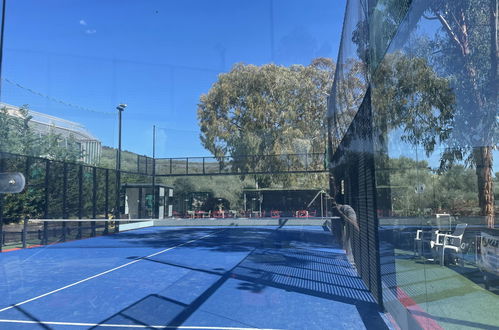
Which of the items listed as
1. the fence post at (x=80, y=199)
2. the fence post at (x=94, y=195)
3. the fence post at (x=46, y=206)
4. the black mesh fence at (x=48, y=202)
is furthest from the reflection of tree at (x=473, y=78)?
the fence post at (x=94, y=195)

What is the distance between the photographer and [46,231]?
13500 mm

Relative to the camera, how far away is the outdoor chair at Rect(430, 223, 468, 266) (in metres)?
5.28

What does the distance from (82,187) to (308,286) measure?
12.4m

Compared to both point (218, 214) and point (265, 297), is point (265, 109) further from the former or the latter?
point (265, 297)

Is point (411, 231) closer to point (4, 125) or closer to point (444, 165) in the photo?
point (444, 165)

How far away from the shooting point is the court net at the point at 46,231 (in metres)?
12.6

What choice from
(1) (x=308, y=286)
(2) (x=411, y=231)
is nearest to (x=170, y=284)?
(1) (x=308, y=286)

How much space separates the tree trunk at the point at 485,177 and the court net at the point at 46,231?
36.2 ft

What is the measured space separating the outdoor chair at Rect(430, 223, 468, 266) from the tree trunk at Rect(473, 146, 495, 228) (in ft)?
6.25

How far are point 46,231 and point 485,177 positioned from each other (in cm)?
1448

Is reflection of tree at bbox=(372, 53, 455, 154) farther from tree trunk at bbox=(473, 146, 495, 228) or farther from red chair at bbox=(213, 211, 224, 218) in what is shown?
red chair at bbox=(213, 211, 224, 218)

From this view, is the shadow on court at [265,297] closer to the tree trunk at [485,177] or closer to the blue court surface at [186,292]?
the blue court surface at [186,292]

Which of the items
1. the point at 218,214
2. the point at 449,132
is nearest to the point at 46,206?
the point at 218,214

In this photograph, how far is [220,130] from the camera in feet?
96.3
